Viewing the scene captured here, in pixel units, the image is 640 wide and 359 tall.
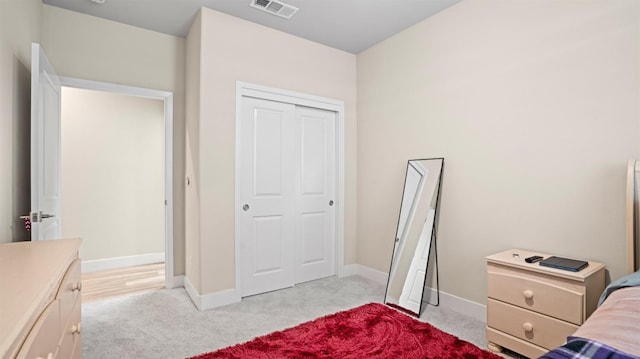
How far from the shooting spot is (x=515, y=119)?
2.48 metres

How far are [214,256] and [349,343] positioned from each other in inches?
57.2

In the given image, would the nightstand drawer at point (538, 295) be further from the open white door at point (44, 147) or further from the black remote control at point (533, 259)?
the open white door at point (44, 147)

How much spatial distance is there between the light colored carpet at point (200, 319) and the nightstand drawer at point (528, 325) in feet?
0.83

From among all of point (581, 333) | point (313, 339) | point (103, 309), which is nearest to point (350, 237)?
point (313, 339)

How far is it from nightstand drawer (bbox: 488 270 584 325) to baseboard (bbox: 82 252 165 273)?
166 inches

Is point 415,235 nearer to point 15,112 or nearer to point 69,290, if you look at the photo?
point 69,290

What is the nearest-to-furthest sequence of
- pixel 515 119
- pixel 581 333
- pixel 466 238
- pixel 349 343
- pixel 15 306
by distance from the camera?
pixel 15 306 → pixel 581 333 → pixel 349 343 → pixel 515 119 → pixel 466 238

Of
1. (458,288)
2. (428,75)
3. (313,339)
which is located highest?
(428,75)

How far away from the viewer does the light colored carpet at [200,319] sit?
2.28m

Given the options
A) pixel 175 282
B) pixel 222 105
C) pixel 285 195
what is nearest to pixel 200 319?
pixel 175 282

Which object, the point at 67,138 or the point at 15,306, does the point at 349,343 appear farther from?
the point at 67,138

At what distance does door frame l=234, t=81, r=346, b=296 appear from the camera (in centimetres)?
316

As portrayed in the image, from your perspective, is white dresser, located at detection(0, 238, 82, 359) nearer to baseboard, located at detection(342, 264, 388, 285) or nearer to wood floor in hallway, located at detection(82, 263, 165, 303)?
wood floor in hallway, located at detection(82, 263, 165, 303)

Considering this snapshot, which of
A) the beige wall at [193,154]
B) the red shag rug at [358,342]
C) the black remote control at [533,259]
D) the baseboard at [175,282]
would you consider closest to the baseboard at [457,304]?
the red shag rug at [358,342]
